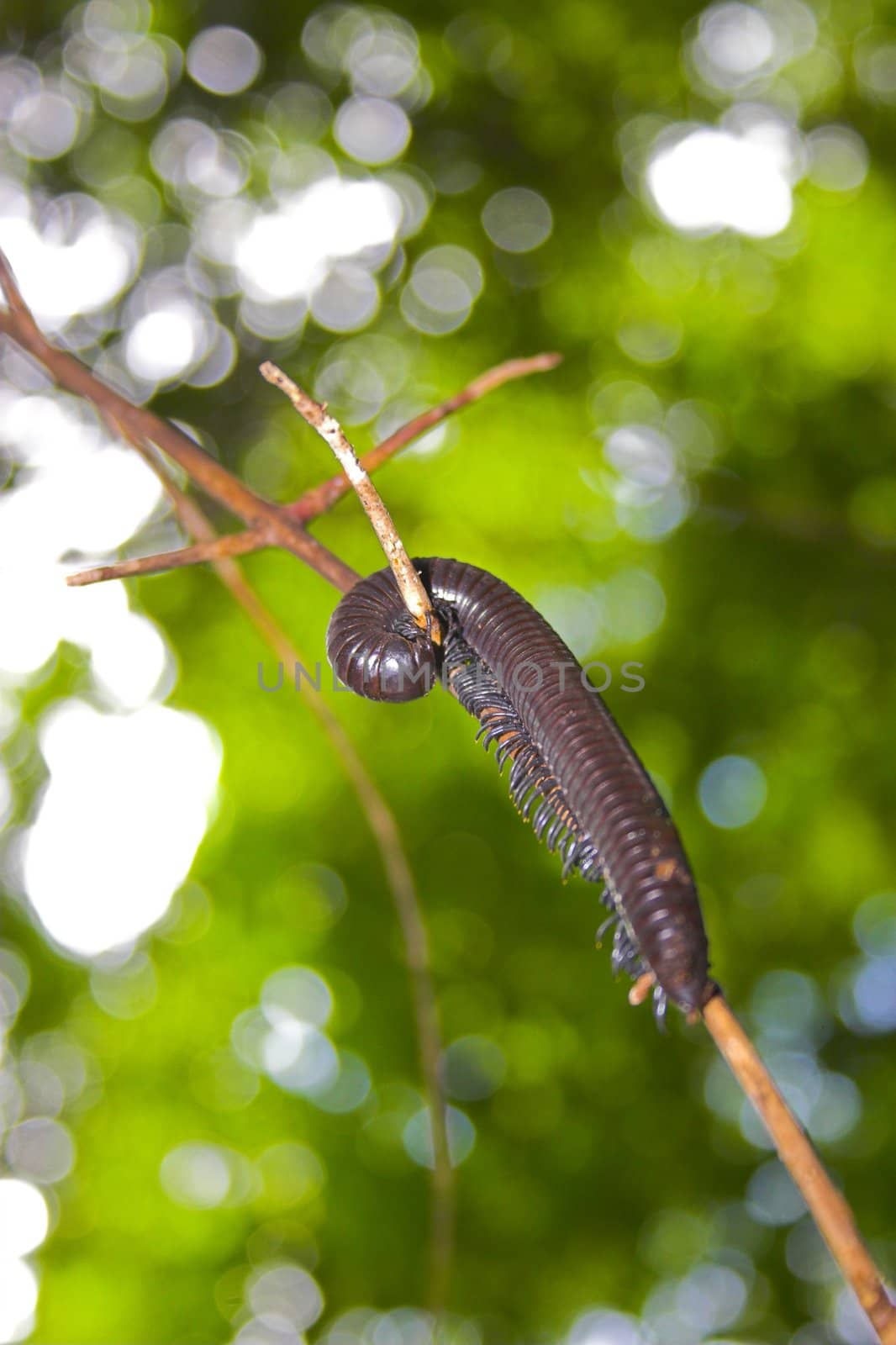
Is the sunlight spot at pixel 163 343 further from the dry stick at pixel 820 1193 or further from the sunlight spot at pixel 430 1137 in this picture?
the dry stick at pixel 820 1193

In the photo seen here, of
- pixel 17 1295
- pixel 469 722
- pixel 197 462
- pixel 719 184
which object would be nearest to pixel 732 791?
pixel 469 722

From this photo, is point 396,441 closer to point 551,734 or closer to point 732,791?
point 551,734

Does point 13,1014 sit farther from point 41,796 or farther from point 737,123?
point 737,123

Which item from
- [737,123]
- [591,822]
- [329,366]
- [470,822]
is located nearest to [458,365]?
[329,366]

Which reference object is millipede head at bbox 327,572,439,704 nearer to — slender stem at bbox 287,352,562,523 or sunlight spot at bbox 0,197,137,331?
slender stem at bbox 287,352,562,523

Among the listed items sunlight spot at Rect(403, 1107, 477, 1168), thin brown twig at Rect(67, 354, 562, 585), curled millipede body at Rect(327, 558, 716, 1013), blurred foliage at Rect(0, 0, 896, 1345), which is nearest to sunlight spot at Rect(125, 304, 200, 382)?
blurred foliage at Rect(0, 0, 896, 1345)

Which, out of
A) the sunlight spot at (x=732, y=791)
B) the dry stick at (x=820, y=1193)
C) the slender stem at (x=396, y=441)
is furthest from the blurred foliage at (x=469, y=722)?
the dry stick at (x=820, y=1193)
